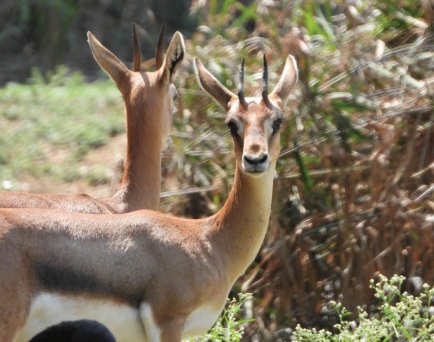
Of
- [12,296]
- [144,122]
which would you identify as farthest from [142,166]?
[12,296]

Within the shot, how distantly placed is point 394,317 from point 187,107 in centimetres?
344

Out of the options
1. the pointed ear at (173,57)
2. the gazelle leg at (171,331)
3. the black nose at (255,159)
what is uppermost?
the pointed ear at (173,57)

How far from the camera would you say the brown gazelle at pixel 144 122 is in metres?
7.23

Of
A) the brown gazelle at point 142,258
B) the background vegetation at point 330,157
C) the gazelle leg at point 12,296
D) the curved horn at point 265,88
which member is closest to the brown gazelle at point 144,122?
the background vegetation at point 330,157

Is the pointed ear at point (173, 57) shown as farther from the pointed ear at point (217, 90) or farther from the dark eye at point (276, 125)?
the dark eye at point (276, 125)

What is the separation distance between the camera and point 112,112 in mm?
10547

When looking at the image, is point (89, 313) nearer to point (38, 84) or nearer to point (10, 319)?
point (10, 319)

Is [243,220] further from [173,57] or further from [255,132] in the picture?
[173,57]

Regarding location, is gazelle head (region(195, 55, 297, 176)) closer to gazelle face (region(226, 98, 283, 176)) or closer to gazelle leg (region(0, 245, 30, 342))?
gazelle face (region(226, 98, 283, 176))

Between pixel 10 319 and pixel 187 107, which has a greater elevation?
pixel 187 107

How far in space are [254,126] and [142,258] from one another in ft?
2.80

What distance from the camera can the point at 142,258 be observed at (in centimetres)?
571

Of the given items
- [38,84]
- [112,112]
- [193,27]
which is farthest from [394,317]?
[193,27]

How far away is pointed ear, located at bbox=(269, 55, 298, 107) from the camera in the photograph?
6470 mm
